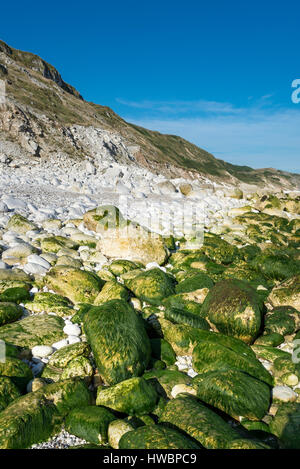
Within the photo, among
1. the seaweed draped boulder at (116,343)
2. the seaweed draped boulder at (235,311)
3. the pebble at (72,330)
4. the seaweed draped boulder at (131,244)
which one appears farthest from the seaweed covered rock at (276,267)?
the pebble at (72,330)

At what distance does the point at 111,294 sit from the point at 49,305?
3.95 ft

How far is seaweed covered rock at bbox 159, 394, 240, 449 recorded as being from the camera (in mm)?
3488

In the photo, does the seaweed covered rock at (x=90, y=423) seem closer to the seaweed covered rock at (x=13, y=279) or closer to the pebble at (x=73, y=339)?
→ the pebble at (x=73, y=339)

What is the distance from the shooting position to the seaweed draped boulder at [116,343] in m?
4.55

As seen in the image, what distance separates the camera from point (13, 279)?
22.8 ft

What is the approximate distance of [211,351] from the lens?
5297 mm

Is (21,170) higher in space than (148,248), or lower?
higher

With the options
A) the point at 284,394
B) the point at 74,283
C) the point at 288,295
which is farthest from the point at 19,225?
the point at 284,394

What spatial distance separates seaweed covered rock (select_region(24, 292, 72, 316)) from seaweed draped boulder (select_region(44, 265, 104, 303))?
0.97ft

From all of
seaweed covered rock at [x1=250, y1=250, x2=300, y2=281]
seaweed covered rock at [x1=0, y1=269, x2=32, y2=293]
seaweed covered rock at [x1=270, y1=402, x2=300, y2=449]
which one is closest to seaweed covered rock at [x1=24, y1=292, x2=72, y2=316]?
seaweed covered rock at [x1=0, y1=269, x2=32, y2=293]

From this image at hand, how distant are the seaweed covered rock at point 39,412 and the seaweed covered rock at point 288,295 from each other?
4786 millimetres
